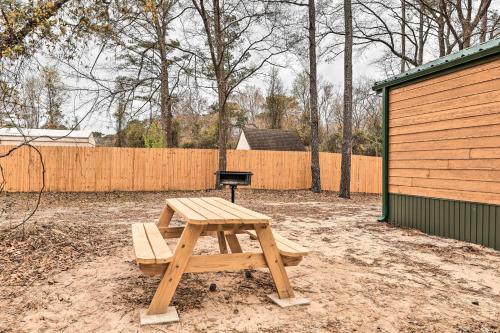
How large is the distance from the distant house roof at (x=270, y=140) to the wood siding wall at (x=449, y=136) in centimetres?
1904

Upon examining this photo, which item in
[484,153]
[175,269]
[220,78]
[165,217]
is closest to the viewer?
[175,269]

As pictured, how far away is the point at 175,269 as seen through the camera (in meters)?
2.70

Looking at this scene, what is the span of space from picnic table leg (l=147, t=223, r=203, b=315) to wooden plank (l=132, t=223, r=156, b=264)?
0.19 m

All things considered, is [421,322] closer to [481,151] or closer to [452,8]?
[481,151]

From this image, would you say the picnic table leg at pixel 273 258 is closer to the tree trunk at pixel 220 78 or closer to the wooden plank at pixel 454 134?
the wooden plank at pixel 454 134

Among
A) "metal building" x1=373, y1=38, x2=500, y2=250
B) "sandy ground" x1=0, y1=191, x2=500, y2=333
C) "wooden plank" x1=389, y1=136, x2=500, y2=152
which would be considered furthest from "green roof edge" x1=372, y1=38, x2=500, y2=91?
"sandy ground" x1=0, y1=191, x2=500, y2=333

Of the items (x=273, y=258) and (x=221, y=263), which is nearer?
(x=221, y=263)

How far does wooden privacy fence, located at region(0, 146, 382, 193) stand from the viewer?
12677 mm

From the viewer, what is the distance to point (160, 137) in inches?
783

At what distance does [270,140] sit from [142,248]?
2459 cm

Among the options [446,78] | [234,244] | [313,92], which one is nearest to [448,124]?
[446,78]

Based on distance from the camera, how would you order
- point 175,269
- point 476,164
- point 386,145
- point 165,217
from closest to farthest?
1. point 175,269
2. point 165,217
3. point 476,164
4. point 386,145

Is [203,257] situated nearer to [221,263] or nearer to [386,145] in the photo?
[221,263]

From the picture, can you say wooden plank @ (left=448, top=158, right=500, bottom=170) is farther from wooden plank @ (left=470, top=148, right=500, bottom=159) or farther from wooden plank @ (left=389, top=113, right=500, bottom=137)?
wooden plank @ (left=389, top=113, right=500, bottom=137)
